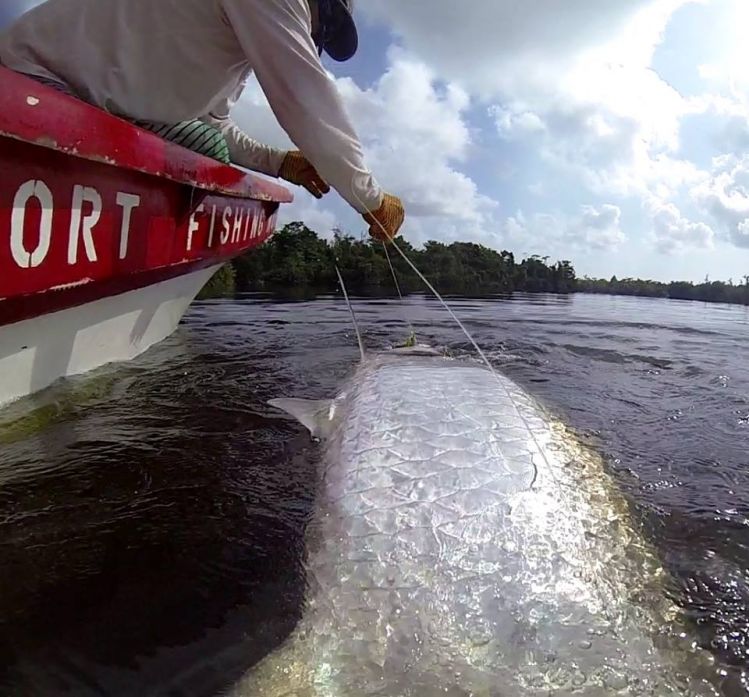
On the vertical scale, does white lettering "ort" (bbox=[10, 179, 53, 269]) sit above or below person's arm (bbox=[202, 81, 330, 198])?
below

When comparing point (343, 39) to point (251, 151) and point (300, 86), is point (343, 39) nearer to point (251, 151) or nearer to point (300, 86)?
point (300, 86)

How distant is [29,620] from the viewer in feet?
4.46

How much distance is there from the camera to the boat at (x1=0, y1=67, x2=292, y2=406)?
193cm

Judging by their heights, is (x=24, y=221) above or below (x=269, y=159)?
below

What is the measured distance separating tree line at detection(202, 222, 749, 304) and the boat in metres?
7.32

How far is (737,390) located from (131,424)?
3386mm

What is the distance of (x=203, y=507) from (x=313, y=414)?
0.66m

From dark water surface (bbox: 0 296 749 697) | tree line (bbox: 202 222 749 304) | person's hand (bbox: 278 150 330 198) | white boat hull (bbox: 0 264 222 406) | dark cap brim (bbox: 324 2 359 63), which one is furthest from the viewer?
tree line (bbox: 202 222 749 304)

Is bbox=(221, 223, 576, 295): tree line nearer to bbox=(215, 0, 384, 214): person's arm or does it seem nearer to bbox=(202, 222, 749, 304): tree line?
bbox=(202, 222, 749, 304): tree line

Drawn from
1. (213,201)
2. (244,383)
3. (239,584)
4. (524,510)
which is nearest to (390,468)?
(524,510)

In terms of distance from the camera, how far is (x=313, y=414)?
2.49 m

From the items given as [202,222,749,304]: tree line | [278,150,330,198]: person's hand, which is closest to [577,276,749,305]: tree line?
[202,222,749,304]: tree line

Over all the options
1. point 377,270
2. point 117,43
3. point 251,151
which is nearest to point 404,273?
point 377,270

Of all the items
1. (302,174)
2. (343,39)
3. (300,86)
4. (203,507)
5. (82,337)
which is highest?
(343,39)
